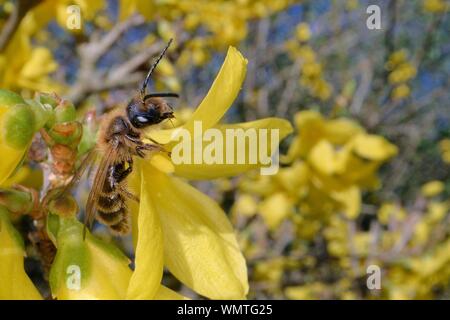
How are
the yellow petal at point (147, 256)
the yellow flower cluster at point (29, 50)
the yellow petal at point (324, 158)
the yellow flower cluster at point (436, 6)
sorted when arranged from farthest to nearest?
the yellow flower cluster at point (436, 6) < the yellow petal at point (324, 158) < the yellow flower cluster at point (29, 50) < the yellow petal at point (147, 256)

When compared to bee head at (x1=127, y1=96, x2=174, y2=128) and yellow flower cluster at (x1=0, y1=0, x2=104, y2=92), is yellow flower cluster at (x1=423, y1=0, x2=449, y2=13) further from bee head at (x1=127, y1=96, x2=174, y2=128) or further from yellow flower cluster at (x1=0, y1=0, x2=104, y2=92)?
bee head at (x1=127, y1=96, x2=174, y2=128)

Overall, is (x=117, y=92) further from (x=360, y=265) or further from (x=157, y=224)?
(x=157, y=224)

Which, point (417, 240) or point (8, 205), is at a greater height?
point (417, 240)

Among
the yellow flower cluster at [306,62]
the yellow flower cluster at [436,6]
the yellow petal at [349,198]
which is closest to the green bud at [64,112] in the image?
the yellow petal at [349,198]

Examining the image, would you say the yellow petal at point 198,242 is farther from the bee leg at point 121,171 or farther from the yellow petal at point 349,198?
the yellow petal at point 349,198

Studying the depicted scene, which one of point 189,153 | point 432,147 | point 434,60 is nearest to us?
point 189,153

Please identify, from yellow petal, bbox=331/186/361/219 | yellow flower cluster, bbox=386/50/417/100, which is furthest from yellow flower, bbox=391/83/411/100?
yellow petal, bbox=331/186/361/219

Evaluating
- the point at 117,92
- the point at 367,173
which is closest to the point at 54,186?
the point at 117,92
